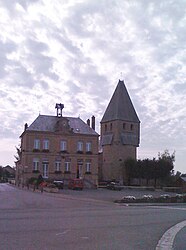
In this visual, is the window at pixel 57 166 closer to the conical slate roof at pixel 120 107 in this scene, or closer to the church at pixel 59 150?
the church at pixel 59 150

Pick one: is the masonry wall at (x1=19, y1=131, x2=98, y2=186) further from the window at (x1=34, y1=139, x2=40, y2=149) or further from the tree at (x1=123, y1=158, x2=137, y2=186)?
the tree at (x1=123, y1=158, x2=137, y2=186)

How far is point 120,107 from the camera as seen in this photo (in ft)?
318

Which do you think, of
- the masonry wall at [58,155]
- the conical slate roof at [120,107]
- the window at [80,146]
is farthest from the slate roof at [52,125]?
the conical slate roof at [120,107]

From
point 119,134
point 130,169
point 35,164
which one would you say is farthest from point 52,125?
point 119,134

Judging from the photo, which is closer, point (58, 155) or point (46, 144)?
point (46, 144)

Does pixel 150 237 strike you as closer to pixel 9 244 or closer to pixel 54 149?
pixel 9 244

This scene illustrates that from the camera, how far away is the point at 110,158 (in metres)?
94.4

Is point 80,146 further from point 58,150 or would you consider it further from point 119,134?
point 119,134

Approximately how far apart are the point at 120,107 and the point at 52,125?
75.6 ft

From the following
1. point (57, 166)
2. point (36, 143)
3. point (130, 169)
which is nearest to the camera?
point (36, 143)

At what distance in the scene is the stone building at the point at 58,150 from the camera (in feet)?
249

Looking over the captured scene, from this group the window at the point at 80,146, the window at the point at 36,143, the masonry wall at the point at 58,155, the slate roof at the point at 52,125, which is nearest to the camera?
the masonry wall at the point at 58,155

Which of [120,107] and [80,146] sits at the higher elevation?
[120,107]

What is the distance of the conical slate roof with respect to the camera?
9654cm
